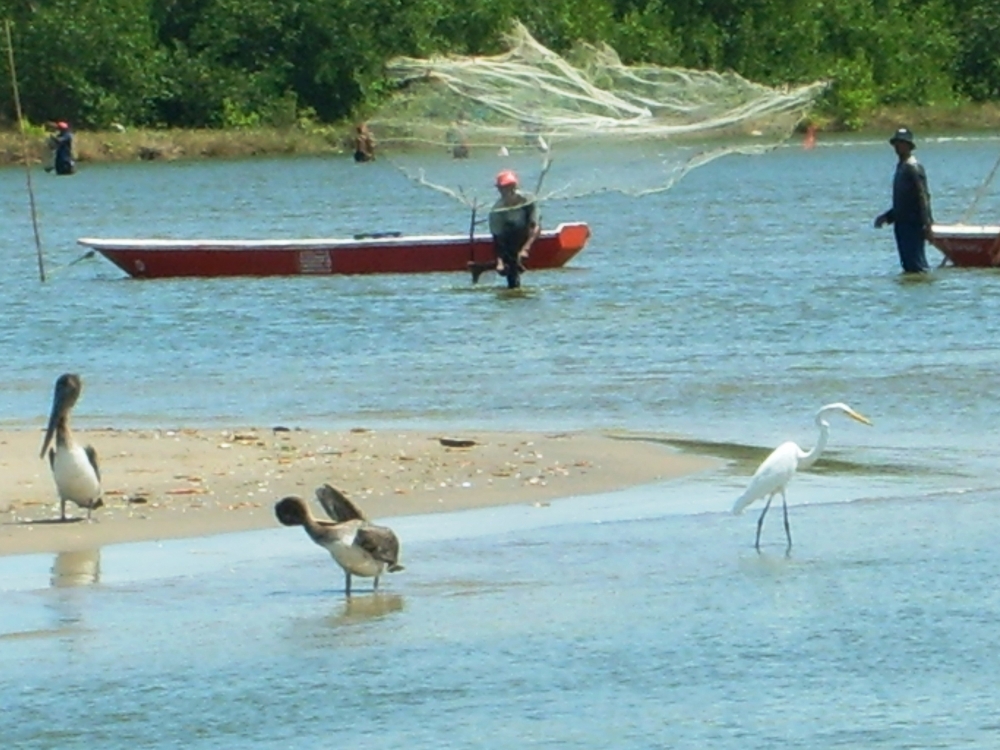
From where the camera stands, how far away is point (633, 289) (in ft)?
100

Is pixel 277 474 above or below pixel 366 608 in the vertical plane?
below

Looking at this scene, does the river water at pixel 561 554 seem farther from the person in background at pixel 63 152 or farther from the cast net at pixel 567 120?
the person in background at pixel 63 152

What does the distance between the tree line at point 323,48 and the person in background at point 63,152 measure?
9384 mm

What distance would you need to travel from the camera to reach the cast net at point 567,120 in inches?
1011

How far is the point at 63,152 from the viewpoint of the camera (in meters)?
66.8

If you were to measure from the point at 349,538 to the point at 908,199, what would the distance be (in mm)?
16666

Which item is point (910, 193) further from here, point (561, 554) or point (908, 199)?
point (561, 554)

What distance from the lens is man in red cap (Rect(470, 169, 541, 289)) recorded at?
89.8 ft

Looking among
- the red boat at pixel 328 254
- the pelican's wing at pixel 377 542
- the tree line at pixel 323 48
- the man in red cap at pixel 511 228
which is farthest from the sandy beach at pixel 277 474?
the tree line at pixel 323 48

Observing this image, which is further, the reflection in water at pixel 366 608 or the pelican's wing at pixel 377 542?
the pelican's wing at pixel 377 542

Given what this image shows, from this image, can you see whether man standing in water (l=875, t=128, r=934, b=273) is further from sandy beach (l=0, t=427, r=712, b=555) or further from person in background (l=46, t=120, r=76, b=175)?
person in background (l=46, t=120, r=76, b=175)

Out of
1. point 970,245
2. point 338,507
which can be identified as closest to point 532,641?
point 338,507

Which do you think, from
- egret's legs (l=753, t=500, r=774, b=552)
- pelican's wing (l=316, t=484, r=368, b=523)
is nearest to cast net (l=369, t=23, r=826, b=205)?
egret's legs (l=753, t=500, r=774, b=552)

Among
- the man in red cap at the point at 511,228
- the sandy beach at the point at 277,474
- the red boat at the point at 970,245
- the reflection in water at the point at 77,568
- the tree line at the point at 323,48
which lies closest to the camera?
the reflection in water at the point at 77,568
